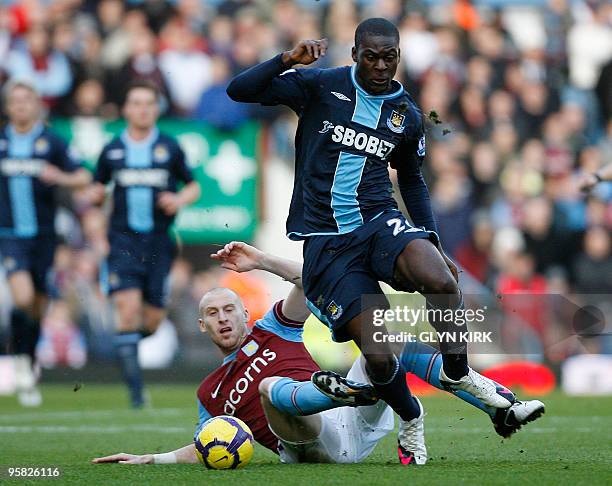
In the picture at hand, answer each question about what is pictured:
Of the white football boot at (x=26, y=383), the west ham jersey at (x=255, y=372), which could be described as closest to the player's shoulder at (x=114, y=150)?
the white football boot at (x=26, y=383)

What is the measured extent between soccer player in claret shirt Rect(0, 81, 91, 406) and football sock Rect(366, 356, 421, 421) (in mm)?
6845

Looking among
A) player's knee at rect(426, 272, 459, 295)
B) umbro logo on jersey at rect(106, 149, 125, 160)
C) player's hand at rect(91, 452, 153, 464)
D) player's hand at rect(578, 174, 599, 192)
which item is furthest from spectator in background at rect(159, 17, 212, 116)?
player's knee at rect(426, 272, 459, 295)

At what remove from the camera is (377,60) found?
21.5 feet

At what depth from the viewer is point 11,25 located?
590 inches

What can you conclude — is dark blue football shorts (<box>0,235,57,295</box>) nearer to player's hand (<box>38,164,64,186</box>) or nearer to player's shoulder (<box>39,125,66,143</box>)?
player's hand (<box>38,164,64,186</box>)

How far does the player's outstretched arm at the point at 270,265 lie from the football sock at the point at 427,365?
68 cm

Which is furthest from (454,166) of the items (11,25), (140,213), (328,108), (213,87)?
Answer: (328,108)

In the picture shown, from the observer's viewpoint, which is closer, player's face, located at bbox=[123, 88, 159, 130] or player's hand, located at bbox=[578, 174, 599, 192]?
player's hand, located at bbox=[578, 174, 599, 192]

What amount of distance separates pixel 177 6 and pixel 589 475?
34.9 feet

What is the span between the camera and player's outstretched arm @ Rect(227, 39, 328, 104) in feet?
21.0

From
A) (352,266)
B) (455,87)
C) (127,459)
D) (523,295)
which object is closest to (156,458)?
(127,459)

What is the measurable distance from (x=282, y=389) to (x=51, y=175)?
252 inches

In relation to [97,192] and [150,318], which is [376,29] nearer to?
[97,192]

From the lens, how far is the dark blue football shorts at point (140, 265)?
1202 centimetres
